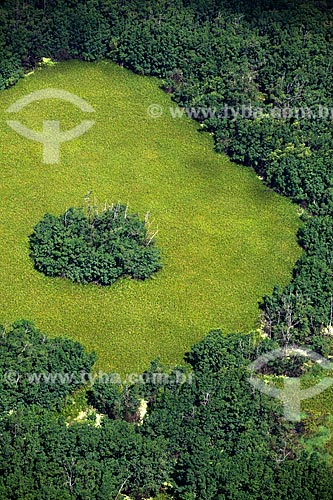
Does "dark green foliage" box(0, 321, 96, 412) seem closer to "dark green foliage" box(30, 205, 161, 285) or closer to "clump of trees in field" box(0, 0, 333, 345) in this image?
"dark green foliage" box(30, 205, 161, 285)

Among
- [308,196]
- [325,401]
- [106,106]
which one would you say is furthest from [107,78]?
[325,401]

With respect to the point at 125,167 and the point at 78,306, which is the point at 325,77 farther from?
the point at 78,306

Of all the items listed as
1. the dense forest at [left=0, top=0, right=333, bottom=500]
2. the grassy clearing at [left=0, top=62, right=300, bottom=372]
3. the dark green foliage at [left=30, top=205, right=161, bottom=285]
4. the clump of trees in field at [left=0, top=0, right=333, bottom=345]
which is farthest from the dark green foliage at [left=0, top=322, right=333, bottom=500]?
the clump of trees in field at [left=0, top=0, right=333, bottom=345]

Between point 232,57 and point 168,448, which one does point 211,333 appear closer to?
point 168,448

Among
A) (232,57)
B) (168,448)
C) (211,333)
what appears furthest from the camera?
(232,57)

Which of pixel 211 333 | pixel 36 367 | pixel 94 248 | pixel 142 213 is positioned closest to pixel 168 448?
pixel 36 367
